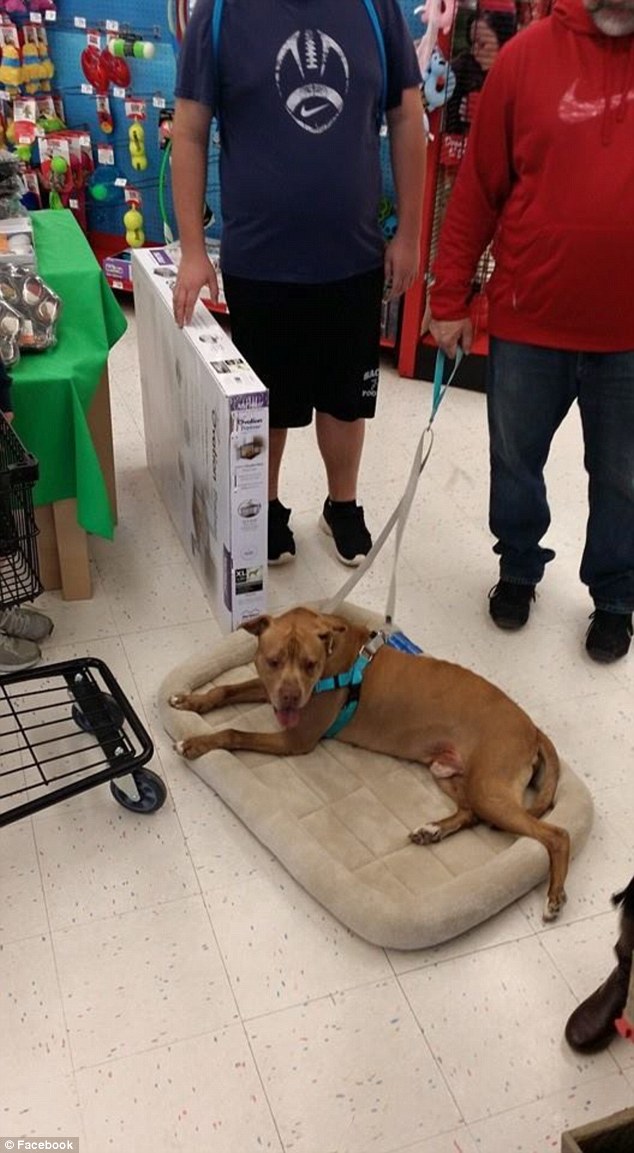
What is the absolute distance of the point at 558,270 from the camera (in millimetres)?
1913

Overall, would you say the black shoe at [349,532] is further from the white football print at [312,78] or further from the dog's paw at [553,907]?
the dog's paw at [553,907]

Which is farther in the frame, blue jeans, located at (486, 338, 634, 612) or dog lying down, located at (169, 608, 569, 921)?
blue jeans, located at (486, 338, 634, 612)

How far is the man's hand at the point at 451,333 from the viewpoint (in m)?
2.12

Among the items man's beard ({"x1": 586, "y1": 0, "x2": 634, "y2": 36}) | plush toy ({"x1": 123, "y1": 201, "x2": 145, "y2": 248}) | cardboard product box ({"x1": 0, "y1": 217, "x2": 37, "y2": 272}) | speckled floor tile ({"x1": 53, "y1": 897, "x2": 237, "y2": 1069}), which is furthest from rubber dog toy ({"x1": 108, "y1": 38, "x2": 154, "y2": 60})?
speckled floor tile ({"x1": 53, "y1": 897, "x2": 237, "y2": 1069})

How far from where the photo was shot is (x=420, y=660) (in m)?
1.97

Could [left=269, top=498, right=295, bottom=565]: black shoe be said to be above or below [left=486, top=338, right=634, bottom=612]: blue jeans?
below

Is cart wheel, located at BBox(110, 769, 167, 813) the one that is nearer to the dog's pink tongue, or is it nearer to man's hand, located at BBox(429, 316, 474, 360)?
the dog's pink tongue

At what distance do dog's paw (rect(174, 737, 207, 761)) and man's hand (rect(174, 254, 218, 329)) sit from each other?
0.95 metres

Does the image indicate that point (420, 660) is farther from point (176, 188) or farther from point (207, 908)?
point (176, 188)

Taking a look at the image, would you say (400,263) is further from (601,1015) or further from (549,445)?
(601,1015)

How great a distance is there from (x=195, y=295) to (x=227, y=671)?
32.8 inches

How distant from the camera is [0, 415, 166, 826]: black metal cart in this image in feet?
5.68

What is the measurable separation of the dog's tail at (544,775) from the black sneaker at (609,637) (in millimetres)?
459

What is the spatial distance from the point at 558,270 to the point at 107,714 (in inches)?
46.9
